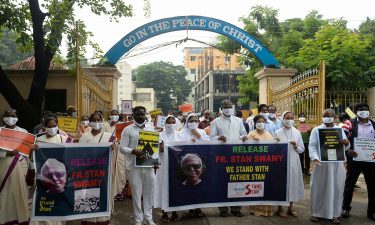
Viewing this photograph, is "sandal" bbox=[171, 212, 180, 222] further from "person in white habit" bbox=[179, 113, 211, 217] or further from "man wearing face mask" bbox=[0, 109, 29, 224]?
"man wearing face mask" bbox=[0, 109, 29, 224]

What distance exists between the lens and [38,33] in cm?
980

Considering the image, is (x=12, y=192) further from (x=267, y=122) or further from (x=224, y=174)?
(x=267, y=122)

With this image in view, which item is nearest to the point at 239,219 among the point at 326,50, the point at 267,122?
the point at 267,122

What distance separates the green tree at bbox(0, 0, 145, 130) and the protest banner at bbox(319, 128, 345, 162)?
6.90 meters

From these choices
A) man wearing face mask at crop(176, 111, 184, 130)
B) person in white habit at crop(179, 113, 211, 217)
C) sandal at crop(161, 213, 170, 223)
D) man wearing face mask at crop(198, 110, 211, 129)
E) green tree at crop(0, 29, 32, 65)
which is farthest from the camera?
green tree at crop(0, 29, 32, 65)

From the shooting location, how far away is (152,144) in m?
5.37

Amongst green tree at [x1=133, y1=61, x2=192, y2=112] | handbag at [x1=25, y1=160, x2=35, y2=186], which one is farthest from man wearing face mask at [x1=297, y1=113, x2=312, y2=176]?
green tree at [x1=133, y1=61, x2=192, y2=112]

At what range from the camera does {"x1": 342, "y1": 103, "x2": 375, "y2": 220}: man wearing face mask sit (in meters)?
6.07

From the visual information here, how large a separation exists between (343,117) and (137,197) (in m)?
5.67

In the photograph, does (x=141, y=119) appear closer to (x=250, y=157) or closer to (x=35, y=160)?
(x=35, y=160)

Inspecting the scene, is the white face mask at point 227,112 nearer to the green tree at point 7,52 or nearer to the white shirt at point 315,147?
the white shirt at point 315,147

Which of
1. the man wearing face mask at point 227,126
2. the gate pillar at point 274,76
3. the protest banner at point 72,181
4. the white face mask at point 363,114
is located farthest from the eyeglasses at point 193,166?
the gate pillar at point 274,76

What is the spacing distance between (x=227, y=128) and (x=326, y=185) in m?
1.82

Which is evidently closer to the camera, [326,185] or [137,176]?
[137,176]
